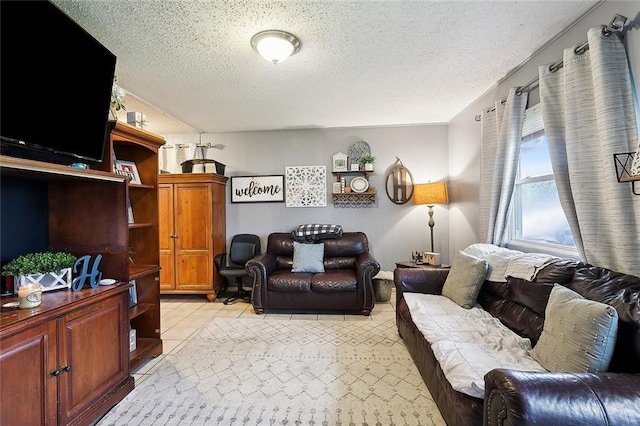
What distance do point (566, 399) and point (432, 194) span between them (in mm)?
2927

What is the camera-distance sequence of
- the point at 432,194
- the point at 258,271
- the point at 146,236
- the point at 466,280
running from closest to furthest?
the point at 466,280
the point at 146,236
the point at 258,271
the point at 432,194

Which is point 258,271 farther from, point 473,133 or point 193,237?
point 473,133

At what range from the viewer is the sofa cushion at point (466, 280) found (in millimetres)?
2270

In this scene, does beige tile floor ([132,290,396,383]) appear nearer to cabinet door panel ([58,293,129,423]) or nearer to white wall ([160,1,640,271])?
cabinet door panel ([58,293,129,423])

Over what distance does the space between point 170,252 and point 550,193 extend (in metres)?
4.42

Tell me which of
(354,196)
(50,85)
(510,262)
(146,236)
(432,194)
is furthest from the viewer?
(354,196)

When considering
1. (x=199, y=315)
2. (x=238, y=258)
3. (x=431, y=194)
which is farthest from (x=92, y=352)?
(x=431, y=194)

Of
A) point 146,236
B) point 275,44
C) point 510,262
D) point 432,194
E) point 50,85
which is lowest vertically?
point 510,262

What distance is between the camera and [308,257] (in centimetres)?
368

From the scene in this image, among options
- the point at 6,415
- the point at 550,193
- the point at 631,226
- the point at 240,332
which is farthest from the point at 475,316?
the point at 6,415

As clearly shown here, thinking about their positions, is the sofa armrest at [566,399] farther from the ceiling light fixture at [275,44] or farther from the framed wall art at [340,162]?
the framed wall art at [340,162]

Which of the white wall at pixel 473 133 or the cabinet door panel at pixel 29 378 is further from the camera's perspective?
the white wall at pixel 473 133

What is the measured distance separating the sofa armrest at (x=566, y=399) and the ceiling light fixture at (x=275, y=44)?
2.28m

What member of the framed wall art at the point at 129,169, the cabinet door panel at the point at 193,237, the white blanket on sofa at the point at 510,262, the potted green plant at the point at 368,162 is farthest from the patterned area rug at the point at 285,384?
the potted green plant at the point at 368,162
